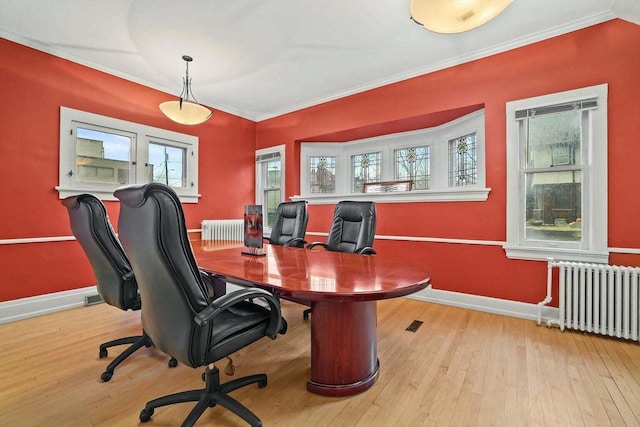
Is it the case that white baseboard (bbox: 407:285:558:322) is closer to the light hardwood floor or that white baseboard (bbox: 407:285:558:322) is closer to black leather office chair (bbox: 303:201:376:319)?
the light hardwood floor

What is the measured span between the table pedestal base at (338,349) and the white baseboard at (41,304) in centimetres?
295

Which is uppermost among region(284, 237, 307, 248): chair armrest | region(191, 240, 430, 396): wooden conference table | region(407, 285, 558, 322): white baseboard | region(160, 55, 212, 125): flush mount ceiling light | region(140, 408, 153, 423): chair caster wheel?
region(160, 55, 212, 125): flush mount ceiling light

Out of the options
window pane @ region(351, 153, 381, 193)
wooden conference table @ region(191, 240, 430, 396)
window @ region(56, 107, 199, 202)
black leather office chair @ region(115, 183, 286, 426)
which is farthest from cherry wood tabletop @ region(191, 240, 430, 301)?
window pane @ region(351, 153, 381, 193)

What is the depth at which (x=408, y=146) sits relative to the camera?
4.11 m

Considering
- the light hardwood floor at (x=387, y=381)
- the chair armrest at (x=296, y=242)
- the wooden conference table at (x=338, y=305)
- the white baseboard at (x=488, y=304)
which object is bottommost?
the light hardwood floor at (x=387, y=381)

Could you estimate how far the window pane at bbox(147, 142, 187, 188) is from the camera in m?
3.88

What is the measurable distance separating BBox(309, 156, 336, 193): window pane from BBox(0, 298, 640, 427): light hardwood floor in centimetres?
260

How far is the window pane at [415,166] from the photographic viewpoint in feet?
13.0

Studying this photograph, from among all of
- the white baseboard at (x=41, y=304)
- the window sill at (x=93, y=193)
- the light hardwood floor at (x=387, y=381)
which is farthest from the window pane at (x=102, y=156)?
the light hardwood floor at (x=387, y=381)

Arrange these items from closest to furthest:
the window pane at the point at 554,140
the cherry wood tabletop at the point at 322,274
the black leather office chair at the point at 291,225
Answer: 1. the cherry wood tabletop at the point at 322,274
2. the window pane at the point at 554,140
3. the black leather office chair at the point at 291,225

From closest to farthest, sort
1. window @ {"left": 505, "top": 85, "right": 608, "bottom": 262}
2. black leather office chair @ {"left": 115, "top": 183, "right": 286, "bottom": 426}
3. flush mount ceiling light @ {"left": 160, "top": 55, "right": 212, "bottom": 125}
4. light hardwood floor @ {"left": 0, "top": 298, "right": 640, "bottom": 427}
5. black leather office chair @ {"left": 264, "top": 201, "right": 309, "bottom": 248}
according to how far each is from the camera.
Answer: black leather office chair @ {"left": 115, "top": 183, "right": 286, "bottom": 426}, light hardwood floor @ {"left": 0, "top": 298, "right": 640, "bottom": 427}, window @ {"left": 505, "top": 85, "right": 608, "bottom": 262}, flush mount ceiling light @ {"left": 160, "top": 55, "right": 212, "bottom": 125}, black leather office chair @ {"left": 264, "top": 201, "right": 309, "bottom": 248}

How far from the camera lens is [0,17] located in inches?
99.7

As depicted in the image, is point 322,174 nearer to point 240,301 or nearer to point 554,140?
point 554,140

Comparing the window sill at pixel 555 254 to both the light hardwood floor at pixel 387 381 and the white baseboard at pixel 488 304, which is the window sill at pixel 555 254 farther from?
the light hardwood floor at pixel 387 381
